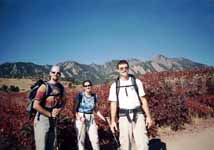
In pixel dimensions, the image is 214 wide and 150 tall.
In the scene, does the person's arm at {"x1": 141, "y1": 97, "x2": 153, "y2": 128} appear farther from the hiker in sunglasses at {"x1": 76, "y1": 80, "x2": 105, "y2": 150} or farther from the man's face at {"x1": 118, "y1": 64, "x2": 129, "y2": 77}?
the hiker in sunglasses at {"x1": 76, "y1": 80, "x2": 105, "y2": 150}

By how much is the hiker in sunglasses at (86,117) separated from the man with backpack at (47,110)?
696mm

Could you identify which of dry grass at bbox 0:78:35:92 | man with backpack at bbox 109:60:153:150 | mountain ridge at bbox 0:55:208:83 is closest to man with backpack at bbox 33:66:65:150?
man with backpack at bbox 109:60:153:150

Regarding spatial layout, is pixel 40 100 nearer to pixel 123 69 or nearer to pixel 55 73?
pixel 55 73

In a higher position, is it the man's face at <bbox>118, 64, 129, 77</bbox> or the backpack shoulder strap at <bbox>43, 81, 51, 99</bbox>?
the man's face at <bbox>118, 64, 129, 77</bbox>

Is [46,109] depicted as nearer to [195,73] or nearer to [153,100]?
[153,100]

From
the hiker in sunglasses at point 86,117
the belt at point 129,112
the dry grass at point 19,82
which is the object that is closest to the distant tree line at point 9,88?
the dry grass at point 19,82

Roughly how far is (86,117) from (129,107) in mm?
787

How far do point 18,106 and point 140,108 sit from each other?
215 centimetres

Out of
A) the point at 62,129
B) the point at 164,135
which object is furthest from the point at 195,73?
the point at 62,129

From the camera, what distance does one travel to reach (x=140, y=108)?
179 inches

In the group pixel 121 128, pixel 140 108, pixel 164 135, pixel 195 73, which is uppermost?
pixel 195 73

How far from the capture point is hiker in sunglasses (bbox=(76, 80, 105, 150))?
4891 millimetres

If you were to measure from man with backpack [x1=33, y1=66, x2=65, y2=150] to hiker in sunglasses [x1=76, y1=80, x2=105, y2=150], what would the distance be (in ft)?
2.28

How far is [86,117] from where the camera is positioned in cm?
491
